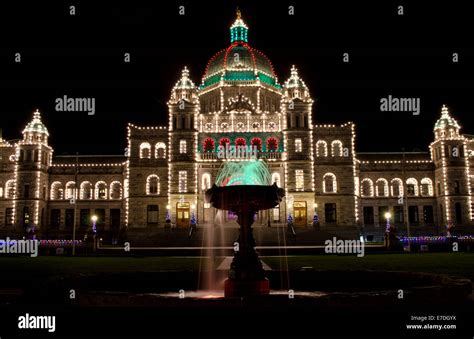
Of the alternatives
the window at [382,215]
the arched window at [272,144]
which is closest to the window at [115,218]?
the arched window at [272,144]

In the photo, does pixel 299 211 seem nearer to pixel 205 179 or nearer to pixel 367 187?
pixel 205 179

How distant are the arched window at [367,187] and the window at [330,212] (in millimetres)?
6970

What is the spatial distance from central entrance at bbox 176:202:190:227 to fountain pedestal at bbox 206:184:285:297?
4325cm

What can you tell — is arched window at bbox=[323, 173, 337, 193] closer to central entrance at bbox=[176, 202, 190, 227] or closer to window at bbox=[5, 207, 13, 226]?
central entrance at bbox=[176, 202, 190, 227]

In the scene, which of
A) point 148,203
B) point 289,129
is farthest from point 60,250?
point 289,129

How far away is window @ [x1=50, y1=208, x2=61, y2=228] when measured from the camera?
64.6 meters

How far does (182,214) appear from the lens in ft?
183

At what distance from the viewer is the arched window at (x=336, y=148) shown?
5978 centimetres

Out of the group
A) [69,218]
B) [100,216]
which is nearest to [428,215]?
[100,216]

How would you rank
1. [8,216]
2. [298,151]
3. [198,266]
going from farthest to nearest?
[8,216], [298,151], [198,266]

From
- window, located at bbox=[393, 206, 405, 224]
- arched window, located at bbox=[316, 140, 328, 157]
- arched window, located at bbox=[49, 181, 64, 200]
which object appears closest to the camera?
arched window, located at bbox=[316, 140, 328, 157]

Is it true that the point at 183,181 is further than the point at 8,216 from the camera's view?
No

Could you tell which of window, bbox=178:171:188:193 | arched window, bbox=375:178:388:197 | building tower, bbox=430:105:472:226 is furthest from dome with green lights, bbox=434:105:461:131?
window, bbox=178:171:188:193

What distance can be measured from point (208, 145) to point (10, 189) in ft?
91.8
